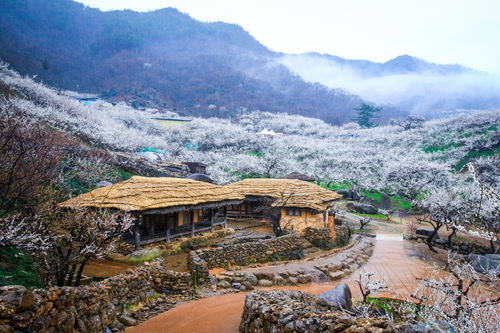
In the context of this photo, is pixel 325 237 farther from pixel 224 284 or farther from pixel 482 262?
pixel 224 284

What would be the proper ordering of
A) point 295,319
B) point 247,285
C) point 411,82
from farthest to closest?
point 411,82 → point 247,285 → point 295,319

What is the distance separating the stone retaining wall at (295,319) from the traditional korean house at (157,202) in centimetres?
733

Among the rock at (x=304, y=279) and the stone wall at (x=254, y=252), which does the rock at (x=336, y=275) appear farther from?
the stone wall at (x=254, y=252)

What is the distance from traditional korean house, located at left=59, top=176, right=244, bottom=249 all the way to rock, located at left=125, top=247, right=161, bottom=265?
1.60 feet

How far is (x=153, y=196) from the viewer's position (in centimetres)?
1282

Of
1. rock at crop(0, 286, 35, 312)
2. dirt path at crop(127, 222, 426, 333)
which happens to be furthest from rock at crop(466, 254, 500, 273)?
rock at crop(0, 286, 35, 312)

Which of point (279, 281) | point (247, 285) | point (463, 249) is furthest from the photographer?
point (463, 249)

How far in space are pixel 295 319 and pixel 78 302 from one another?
3.82 meters

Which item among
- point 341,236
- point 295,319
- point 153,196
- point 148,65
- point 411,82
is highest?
point 411,82

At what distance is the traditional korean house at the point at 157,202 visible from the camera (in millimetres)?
11695

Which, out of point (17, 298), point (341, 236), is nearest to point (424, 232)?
point (341, 236)

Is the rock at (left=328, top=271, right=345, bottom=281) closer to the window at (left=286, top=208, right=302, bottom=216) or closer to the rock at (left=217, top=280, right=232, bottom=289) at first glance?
the rock at (left=217, top=280, right=232, bottom=289)

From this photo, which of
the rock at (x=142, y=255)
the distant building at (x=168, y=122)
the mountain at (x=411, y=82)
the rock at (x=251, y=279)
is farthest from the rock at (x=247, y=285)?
the mountain at (x=411, y=82)

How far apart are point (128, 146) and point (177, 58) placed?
110773mm
